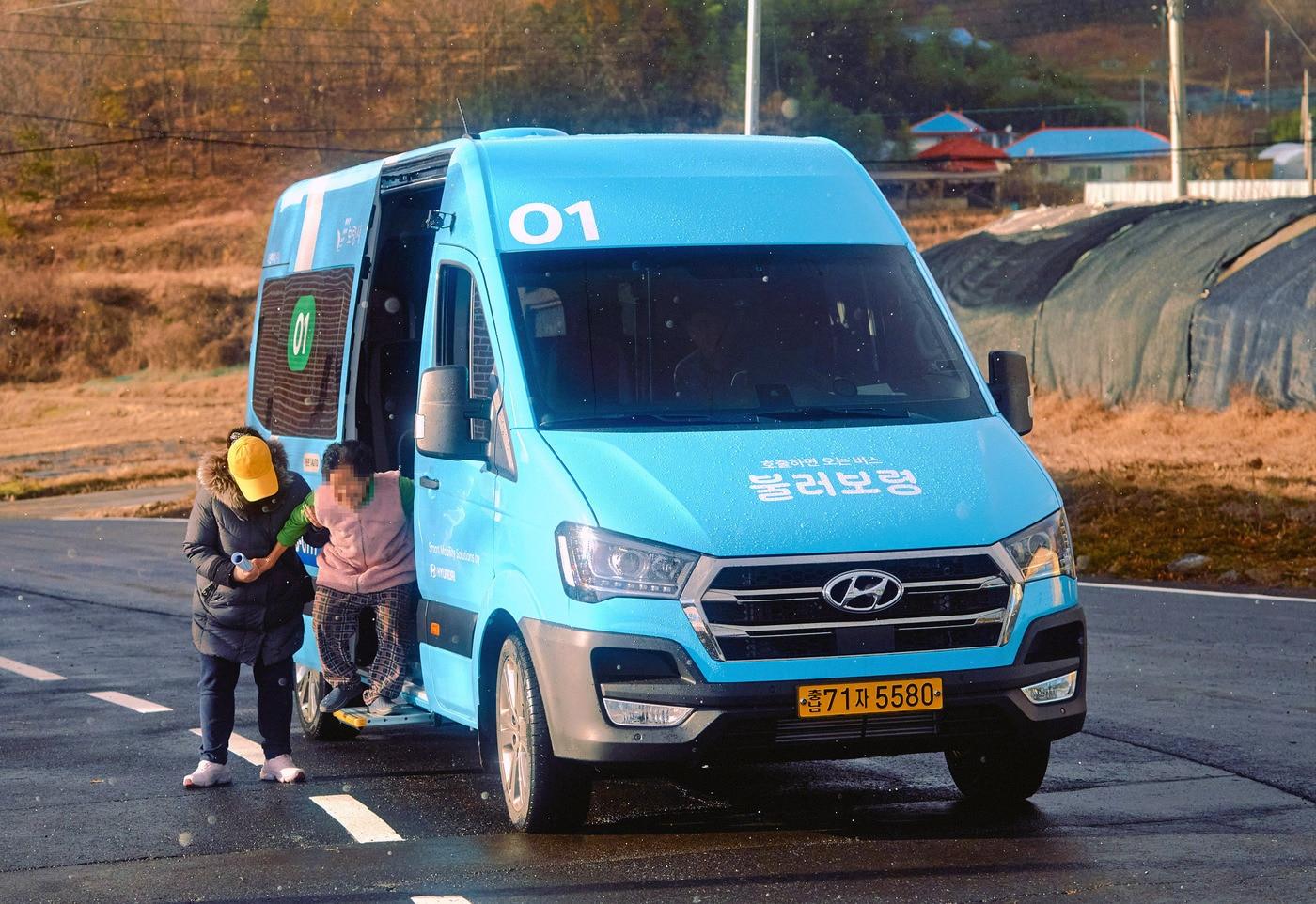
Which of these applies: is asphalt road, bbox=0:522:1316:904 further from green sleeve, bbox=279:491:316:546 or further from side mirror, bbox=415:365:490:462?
side mirror, bbox=415:365:490:462

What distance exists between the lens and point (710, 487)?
7.25 metres

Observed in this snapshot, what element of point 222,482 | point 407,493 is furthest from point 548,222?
point 222,482

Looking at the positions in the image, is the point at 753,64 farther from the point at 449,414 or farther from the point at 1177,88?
the point at 449,414

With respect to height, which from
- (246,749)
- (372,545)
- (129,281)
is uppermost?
(372,545)

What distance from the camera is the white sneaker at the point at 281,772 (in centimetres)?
917

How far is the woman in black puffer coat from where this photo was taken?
905 centimetres

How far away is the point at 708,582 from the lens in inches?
276

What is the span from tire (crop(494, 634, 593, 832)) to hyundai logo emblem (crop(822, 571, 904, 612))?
112 cm

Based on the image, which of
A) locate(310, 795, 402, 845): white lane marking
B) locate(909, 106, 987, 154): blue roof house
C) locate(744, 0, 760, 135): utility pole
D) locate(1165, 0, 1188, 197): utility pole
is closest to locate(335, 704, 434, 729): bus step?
locate(310, 795, 402, 845): white lane marking

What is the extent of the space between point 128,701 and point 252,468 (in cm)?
356

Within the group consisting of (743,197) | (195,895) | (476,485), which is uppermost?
(743,197)

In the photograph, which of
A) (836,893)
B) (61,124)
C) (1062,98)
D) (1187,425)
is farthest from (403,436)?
(1062,98)

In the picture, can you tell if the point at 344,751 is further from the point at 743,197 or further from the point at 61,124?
the point at 61,124

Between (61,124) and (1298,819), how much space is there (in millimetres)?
121024
